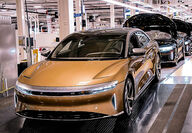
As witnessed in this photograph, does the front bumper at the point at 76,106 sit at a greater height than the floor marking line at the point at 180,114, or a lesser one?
greater

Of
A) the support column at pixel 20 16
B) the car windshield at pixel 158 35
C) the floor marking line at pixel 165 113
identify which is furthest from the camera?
the support column at pixel 20 16

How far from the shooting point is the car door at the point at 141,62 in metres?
4.36

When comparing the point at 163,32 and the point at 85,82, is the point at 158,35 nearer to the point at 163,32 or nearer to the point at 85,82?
the point at 163,32

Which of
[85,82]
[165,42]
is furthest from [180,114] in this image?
[165,42]

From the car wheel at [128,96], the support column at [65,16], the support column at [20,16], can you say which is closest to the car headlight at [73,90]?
the car wheel at [128,96]

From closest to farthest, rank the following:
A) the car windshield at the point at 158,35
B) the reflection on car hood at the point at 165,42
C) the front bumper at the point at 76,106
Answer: the front bumper at the point at 76,106 < the reflection on car hood at the point at 165,42 < the car windshield at the point at 158,35

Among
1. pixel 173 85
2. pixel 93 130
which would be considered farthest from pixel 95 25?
pixel 93 130

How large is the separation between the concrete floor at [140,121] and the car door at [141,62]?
1.31ft

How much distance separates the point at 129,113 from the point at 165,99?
1326 mm

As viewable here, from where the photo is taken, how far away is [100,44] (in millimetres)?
4555

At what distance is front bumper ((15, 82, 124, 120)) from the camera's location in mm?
3264

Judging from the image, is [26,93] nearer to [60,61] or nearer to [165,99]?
[60,61]

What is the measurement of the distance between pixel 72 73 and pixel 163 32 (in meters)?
6.37

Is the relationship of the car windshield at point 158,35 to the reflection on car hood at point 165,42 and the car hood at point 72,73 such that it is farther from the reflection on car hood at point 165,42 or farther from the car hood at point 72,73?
the car hood at point 72,73
